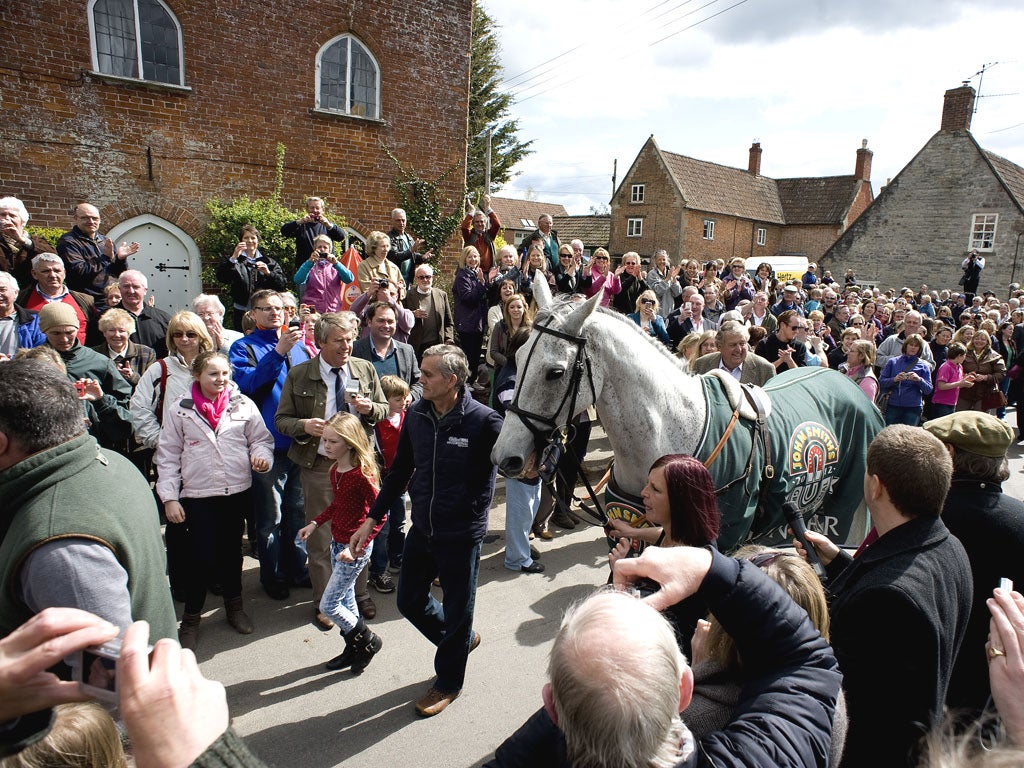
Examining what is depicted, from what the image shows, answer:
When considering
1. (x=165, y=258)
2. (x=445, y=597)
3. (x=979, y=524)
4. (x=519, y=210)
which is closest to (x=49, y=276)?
(x=445, y=597)

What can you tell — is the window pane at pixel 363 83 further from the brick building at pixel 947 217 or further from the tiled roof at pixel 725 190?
the brick building at pixel 947 217

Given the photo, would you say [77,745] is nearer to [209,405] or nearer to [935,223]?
[209,405]

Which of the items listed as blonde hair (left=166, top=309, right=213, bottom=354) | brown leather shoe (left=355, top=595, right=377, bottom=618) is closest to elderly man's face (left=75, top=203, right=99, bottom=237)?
blonde hair (left=166, top=309, right=213, bottom=354)

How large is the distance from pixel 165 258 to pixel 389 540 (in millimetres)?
7897

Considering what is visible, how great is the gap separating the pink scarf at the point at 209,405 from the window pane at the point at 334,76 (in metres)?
9.03

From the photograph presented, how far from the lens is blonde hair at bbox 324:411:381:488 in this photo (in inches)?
151

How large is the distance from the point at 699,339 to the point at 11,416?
5854mm

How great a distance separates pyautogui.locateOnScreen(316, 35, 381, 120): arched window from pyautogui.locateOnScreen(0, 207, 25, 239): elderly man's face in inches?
252

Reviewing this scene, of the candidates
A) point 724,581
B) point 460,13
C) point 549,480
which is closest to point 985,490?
point 724,581

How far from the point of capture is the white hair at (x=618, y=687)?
110 cm

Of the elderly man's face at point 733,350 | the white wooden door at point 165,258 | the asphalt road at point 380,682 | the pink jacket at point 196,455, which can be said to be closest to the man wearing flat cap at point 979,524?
the asphalt road at point 380,682

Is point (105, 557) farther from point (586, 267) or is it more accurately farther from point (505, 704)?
point (586, 267)

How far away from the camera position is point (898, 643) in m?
1.84

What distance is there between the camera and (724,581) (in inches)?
58.0
